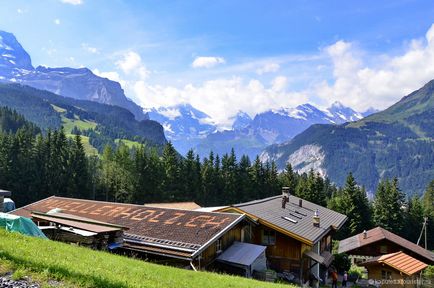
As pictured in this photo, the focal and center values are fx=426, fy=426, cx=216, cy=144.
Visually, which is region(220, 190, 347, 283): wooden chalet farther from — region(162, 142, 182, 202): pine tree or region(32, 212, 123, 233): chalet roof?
region(162, 142, 182, 202): pine tree

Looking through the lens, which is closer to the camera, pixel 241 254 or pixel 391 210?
pixel 241 254

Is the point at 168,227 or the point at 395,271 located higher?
the point at 168,227

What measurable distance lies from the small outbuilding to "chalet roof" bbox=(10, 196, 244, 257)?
202 cm

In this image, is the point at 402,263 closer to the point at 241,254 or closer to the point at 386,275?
the point at 386,275

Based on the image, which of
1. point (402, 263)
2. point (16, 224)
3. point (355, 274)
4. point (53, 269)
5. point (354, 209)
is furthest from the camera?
point (354, 209)

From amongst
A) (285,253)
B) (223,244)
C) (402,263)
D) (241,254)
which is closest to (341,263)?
(402,263)

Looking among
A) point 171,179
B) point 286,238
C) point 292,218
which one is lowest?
point 171,179

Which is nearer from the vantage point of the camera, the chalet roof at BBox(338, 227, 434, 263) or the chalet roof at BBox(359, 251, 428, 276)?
the chalet roof at BBox(359, 251, 428, 276)

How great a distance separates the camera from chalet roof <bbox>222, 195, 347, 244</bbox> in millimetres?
37469

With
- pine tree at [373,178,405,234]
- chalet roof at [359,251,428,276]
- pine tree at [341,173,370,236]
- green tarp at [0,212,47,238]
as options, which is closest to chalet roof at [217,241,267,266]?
green tarp at [0,212,47,238]

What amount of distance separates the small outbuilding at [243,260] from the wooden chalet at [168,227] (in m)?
0.75

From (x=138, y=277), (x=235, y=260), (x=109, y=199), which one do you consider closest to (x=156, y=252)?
(x=235, y=260)

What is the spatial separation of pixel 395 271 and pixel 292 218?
37.9 feet

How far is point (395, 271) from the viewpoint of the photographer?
42500 mm
